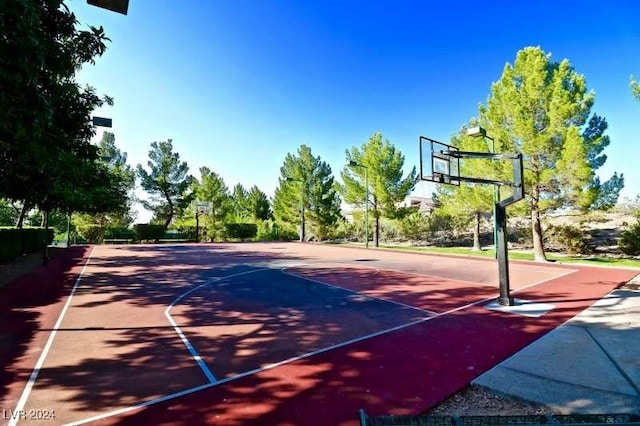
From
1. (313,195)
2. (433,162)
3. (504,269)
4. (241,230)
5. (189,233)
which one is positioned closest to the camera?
(504,269)

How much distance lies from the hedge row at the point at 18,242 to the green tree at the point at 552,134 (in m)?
27.5

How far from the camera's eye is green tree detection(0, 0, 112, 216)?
402 cm

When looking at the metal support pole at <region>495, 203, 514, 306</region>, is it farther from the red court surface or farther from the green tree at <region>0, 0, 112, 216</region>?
the green tree at <region>0, 0, 112, 216</region>

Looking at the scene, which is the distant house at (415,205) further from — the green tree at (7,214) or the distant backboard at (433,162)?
the green tree at (7,214)

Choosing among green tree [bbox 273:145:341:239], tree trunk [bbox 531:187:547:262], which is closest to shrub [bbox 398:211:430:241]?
green tree [bbox 273:145:341:239]

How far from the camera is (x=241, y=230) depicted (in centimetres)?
4384

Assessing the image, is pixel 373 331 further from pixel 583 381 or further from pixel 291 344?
pixel 583 381

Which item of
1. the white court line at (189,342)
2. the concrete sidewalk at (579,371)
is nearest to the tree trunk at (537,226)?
the concrete sidewalk at (579,371)

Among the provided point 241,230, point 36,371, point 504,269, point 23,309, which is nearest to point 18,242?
point 23,309

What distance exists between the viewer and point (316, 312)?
873cm

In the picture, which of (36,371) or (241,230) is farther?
(241,230)

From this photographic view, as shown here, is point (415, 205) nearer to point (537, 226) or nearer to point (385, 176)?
point (385, 176)

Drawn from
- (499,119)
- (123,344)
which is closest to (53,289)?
(123,344)

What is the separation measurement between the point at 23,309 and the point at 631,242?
29587 millimetres
